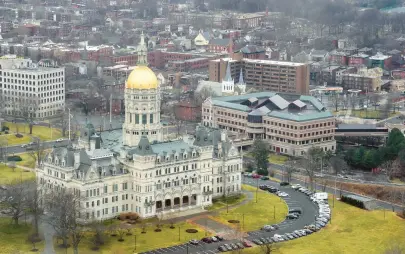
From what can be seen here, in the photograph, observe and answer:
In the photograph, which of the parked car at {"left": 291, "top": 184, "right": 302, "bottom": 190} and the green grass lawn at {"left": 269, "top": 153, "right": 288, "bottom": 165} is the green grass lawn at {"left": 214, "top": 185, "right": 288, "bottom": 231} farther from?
the green grass lawn at {"left": 269, "top": 153, "right": 288, "bottom": 165}

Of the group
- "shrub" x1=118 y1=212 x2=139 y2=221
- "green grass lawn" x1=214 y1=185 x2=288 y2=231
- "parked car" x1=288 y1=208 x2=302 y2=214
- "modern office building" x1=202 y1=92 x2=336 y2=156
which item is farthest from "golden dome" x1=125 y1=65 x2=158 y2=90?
"modern office building" x1=202 y1=92 x2=336 y2=156

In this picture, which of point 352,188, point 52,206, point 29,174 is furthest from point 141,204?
point 352,188

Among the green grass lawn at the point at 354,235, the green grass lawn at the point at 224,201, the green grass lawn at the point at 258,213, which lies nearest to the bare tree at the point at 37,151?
the green grass lawn at the point at 224,201

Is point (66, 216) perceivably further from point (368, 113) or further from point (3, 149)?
point (368, 113)

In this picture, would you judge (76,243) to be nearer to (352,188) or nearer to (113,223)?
(113,223)

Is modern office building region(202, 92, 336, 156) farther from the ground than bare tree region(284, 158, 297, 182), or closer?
farther from the ground

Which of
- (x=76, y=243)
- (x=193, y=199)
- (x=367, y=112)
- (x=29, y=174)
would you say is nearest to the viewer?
(x=76, y=243)

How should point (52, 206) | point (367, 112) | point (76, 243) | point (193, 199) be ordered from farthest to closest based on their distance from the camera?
point (367, 112) < point (193, 199) < point (52, 206) < point (76, 243)

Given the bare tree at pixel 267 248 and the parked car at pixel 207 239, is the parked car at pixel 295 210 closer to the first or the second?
the bare tree at pixel 267 248
